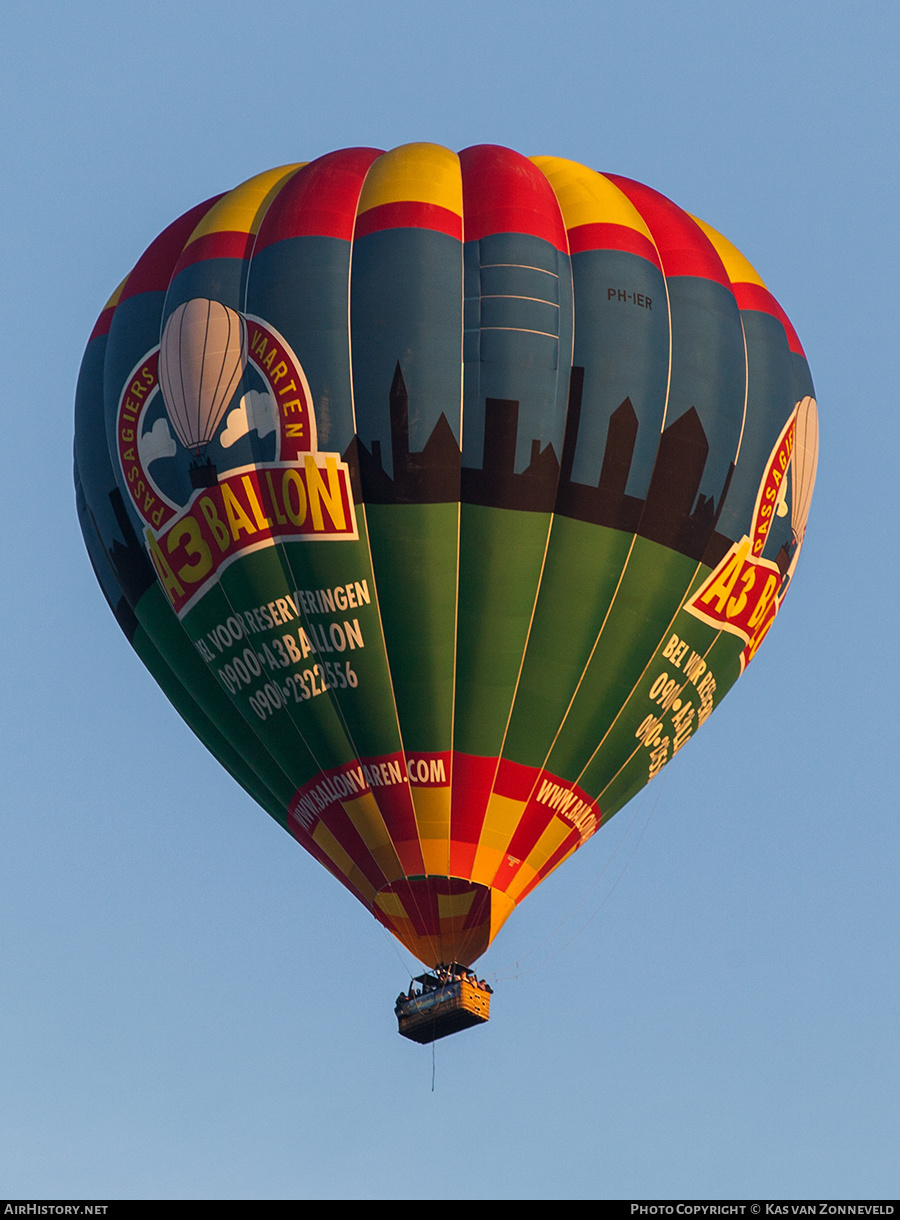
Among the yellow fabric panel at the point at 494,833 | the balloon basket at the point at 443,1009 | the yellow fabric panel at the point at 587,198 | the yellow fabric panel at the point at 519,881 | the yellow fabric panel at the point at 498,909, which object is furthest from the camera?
the yellow fabric panel at the point at 587,198

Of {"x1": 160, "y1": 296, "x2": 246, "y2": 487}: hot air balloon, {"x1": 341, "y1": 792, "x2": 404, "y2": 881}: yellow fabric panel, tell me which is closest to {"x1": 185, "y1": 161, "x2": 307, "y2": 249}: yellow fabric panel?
{"x1": 160, "y1": 296, "x2": 246, "y2": 487}: hot air balloon

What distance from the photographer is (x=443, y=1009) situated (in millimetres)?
25359

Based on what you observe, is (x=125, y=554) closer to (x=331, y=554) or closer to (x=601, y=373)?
(x=331, y=554)

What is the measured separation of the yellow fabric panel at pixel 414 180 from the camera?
26281 millimetres

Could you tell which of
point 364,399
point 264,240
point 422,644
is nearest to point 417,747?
point 422,644

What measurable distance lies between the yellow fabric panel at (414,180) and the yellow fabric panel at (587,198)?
3.63 feet

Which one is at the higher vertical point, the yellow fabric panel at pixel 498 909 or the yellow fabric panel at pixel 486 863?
the yellow fabric panel at pixel 486 863

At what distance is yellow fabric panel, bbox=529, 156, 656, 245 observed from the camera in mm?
26625

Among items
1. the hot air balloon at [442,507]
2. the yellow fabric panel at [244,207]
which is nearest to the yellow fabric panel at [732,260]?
the hot air balloon at [442,507]

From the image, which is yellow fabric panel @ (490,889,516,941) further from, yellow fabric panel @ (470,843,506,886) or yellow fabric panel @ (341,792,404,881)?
yellow fabric panel @ (341,792,404,881)

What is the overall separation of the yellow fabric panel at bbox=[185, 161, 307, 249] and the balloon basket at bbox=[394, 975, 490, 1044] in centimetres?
830

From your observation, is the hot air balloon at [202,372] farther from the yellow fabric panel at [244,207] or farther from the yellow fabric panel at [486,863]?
the yellow fabric panel at [486,863]

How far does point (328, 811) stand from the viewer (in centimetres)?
2612

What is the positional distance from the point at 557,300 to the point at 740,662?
4735 millimetres
